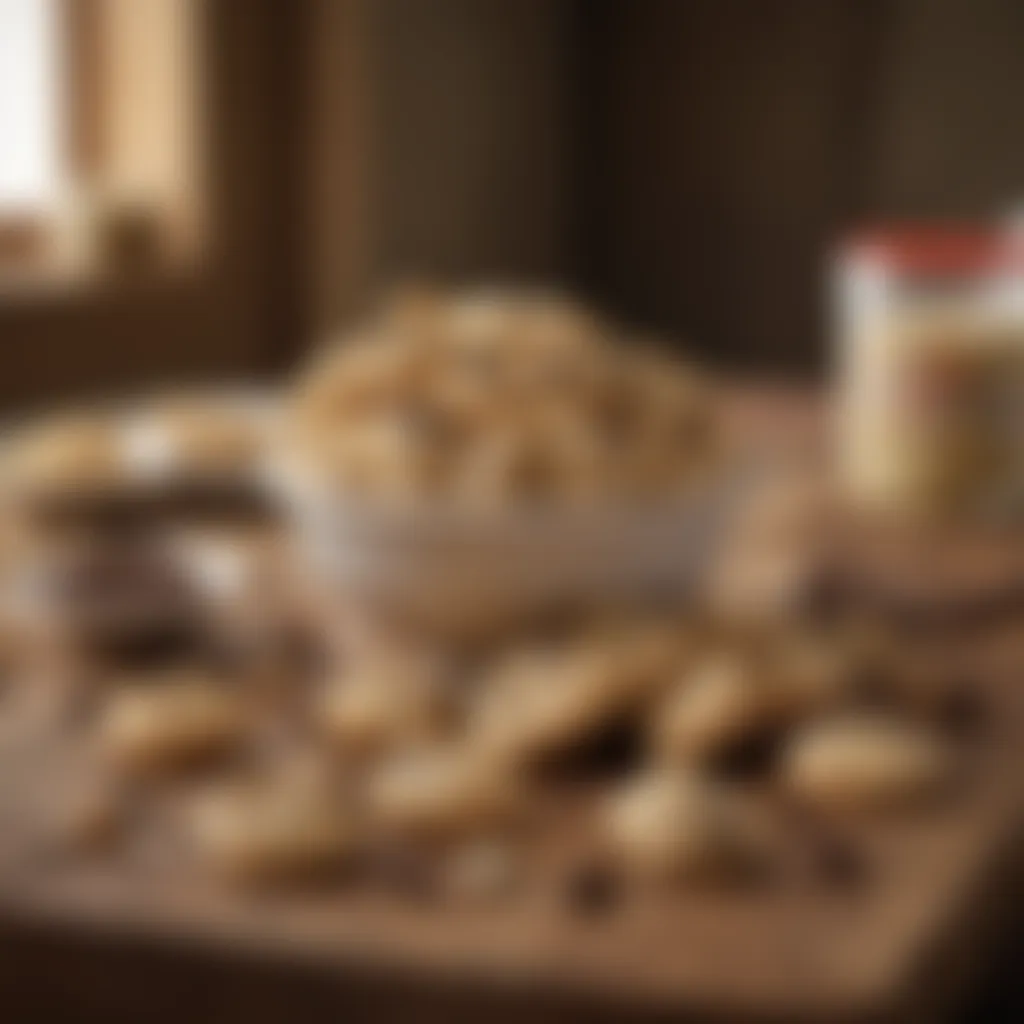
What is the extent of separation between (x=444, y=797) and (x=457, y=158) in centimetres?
209

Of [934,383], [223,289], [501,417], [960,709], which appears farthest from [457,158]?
[960,709]

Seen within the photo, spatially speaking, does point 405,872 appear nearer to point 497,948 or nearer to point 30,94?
point 497,948

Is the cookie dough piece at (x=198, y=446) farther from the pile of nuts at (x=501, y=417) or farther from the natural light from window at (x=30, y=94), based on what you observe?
the natural light from window at (x=30, y=94)

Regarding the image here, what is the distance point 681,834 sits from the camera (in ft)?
1.56

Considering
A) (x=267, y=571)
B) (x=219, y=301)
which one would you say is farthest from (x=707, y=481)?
(x=219, y=301)

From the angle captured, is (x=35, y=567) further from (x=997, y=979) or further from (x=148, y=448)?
(x=997, y=979)

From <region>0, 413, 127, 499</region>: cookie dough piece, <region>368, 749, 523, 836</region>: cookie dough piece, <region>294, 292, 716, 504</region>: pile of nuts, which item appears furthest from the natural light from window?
<region>368, 749, 523, 836</region>: cookie dough piece

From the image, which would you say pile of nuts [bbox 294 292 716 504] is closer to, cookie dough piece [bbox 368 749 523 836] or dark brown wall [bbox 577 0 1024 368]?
cookie dough piece [bbox 368 749 523 836]

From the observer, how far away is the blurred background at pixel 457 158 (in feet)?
5.92

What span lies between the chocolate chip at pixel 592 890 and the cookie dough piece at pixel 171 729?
0.44ft

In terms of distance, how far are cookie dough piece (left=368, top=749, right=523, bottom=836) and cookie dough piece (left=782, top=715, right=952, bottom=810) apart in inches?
3.2

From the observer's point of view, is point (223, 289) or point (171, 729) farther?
point (223, 289)

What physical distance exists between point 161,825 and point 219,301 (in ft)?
4.85

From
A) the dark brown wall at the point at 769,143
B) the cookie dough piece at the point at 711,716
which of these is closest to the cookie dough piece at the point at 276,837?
the cookie dough piece at the point at 711,716
